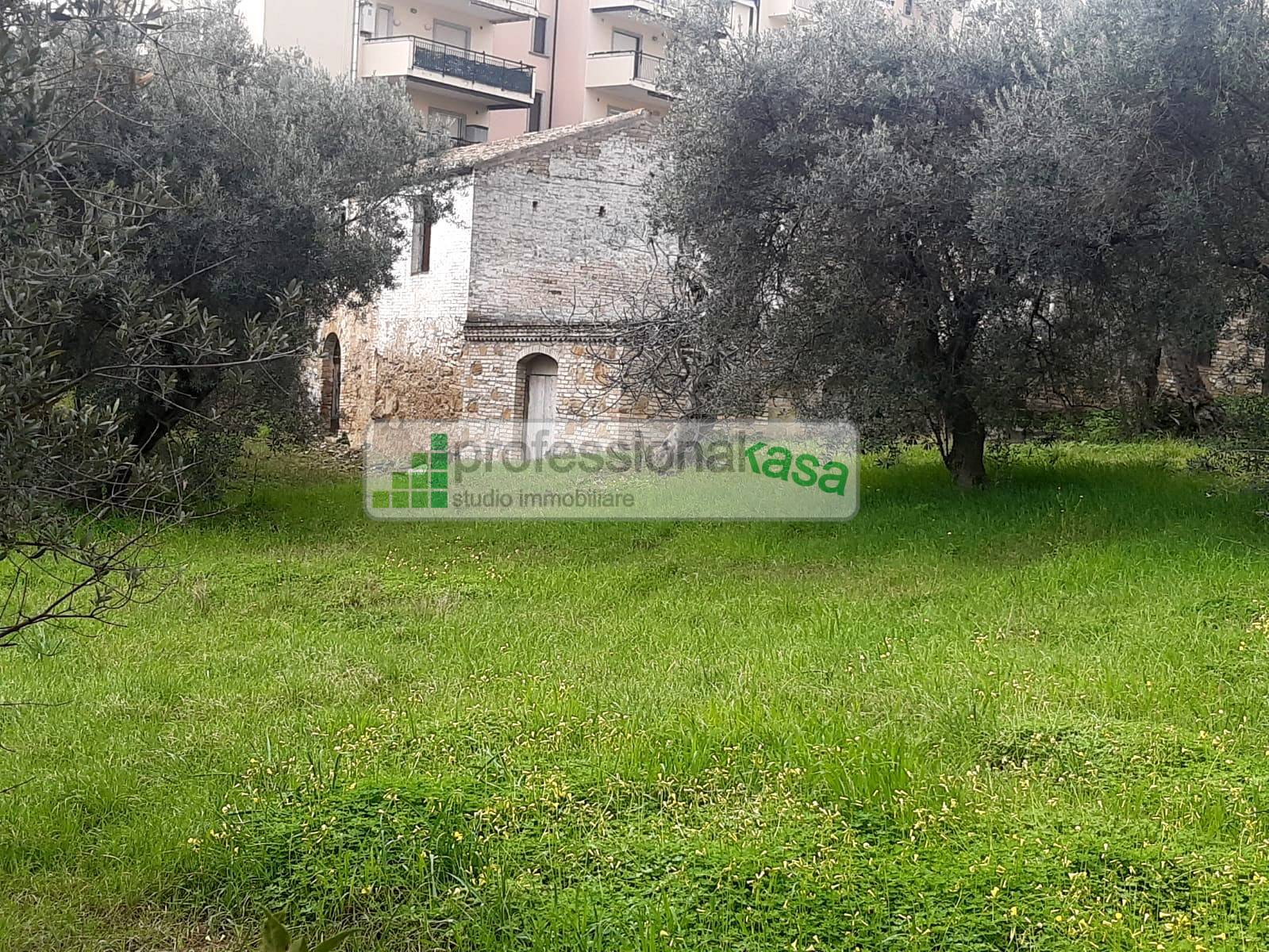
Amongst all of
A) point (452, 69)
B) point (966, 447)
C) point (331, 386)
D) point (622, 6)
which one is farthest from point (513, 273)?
point (622, 6)

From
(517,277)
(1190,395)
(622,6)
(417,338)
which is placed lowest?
(1190,395)

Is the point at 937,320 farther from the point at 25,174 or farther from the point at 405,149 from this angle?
the point at 25,174

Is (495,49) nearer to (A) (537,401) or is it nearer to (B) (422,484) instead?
(A) (537,401)

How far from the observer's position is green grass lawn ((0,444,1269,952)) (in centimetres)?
406

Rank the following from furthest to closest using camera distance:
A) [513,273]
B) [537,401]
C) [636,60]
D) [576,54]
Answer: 1. [576,54]
2. [636,60]
3. [513,273]
4. [537,401]

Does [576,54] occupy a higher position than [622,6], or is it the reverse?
[622,6]

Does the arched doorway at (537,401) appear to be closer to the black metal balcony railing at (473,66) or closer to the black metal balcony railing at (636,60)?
the black metal balcony railing at (473,66)

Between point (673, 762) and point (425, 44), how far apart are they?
83.9 feet

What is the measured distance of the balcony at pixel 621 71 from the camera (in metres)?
29.6

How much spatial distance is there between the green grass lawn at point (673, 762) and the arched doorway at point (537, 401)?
8.75 m

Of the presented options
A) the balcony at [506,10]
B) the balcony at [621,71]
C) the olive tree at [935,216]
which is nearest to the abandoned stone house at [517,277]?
the olive tree at [935,216]

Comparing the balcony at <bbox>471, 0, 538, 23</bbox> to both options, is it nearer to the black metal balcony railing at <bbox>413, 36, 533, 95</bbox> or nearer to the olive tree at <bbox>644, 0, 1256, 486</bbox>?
the black metal balcony railing at <bbox>413, 36, 533, 95</bbox>

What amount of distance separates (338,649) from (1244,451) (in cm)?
749

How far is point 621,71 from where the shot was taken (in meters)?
29.7
